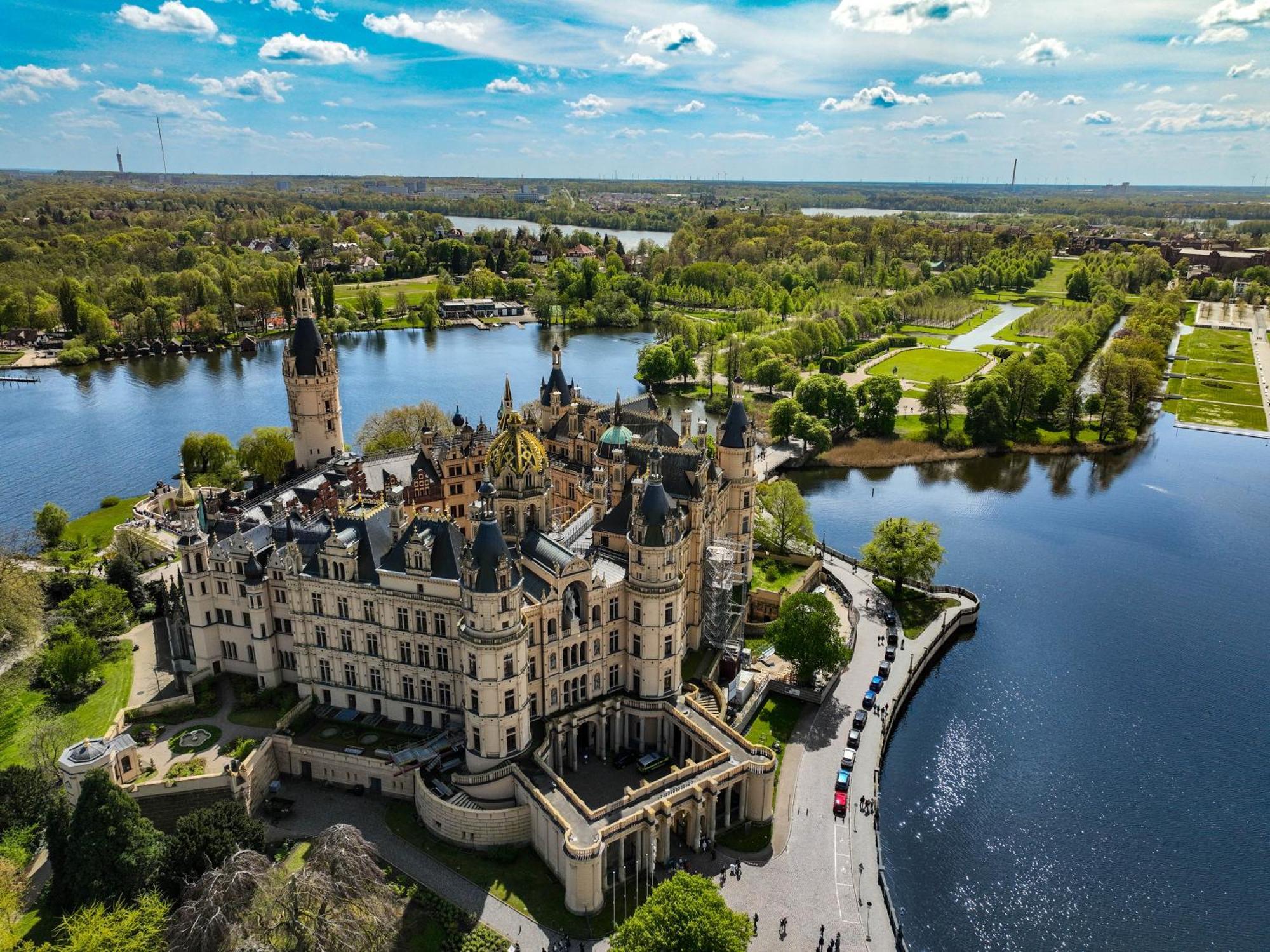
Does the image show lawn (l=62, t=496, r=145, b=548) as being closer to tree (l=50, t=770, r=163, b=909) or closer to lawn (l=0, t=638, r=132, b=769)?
lawn (l=0, t=638, r=132, b=769)

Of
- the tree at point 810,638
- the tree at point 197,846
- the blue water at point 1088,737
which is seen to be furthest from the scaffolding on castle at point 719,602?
the tree at point 197,846

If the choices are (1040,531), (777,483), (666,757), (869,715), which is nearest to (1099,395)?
(1040,531)

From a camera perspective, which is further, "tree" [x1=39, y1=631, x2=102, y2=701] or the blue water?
"tree" [x1=39, y1=631, x2=102, y2=701]

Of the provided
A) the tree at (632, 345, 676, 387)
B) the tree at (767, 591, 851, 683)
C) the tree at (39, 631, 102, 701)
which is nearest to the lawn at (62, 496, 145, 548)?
the tree at (39, 631, 102, 701)

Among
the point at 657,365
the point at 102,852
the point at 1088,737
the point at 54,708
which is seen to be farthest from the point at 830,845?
the point at 657,365

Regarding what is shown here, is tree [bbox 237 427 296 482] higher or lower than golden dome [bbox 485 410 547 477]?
lower

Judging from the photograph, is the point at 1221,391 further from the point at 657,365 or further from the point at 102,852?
the point at 102,852

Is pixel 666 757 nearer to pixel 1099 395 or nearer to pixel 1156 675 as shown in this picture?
pixel 1156 675
